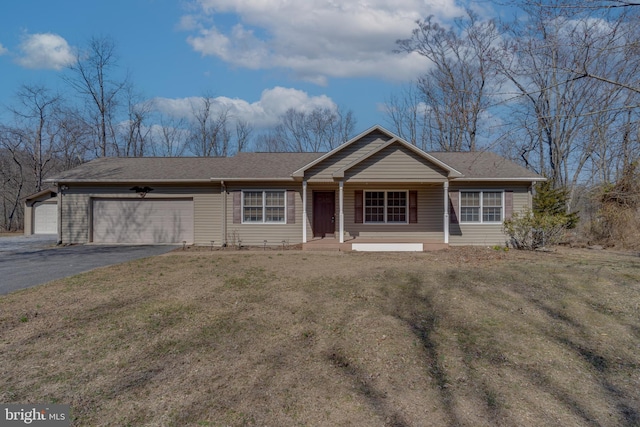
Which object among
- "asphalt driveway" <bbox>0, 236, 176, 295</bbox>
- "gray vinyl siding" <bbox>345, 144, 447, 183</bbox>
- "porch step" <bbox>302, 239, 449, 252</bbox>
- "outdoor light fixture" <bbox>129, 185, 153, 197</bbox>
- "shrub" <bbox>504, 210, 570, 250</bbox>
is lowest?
"asphalt driveway" <bbox>0, 236, 176, 295</bbox>

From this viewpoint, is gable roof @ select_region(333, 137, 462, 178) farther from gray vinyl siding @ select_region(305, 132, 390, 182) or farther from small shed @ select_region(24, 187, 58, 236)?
small shed @ select_region(24, 187, 58, 236)

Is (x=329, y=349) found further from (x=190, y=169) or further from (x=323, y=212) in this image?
(x=190, y=169)

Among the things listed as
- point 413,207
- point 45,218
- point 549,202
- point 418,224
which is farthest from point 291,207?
point 45,218

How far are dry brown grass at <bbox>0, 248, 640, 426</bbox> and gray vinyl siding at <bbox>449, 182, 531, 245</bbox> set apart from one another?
6.06 metres

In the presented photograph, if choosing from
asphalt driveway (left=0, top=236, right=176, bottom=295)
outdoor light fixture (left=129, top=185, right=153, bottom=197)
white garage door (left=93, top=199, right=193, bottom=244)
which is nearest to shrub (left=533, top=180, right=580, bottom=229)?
white garage door (left=93, top=199, right=193, bottom=244)

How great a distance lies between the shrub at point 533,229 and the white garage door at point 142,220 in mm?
12562

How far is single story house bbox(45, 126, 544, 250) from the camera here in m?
14.0

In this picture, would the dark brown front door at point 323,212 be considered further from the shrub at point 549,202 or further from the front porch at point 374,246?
the shrub at point 549,202

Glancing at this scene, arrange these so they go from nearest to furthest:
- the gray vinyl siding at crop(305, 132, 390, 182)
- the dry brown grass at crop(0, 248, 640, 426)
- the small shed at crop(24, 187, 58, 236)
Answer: the dry brown grass at crop(0, 248, 640, 426) < the gray vinyl siding at crop(305, 132, 390, 182) < the small shed at crop(24, 187, 58, 236)

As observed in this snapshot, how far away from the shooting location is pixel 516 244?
13.8m

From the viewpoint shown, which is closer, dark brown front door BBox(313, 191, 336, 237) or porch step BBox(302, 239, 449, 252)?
porch step BBox(302, 239, 449, 252)

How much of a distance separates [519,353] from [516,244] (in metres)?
10.7

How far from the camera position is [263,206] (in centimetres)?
1435

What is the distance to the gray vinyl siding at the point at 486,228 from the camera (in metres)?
14.2
